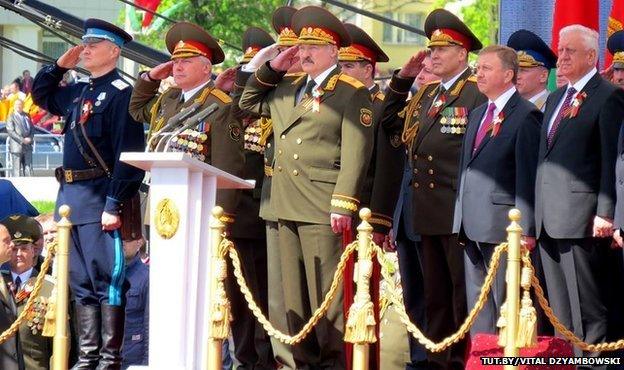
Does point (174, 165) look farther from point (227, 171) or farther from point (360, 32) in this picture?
point (360, 32)

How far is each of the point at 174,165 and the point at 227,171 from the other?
1164 mm

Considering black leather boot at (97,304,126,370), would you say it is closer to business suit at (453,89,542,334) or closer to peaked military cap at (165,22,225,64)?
peaked military cap at (165,22,225,64)

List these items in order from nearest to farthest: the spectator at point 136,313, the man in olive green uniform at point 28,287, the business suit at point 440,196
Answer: the business suit at point 440,196 → the man in olive green uniform at point 28,287 → the spectator at point 136,313

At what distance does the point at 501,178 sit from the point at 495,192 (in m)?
0.09

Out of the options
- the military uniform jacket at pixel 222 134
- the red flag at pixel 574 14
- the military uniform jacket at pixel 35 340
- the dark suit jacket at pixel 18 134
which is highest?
the dark suit jacket at pixel 18 134

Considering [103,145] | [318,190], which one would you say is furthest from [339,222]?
[103,145]

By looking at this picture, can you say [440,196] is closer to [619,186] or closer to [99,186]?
[619,186]

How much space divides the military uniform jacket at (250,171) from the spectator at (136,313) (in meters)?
1.35

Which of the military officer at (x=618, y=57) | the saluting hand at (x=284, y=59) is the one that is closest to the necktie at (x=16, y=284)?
the saluting hand at (x=284, y=59)

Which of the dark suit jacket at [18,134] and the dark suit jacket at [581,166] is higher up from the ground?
the dark suit jacket at [18,134]

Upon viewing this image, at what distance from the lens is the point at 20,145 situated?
2567 cm

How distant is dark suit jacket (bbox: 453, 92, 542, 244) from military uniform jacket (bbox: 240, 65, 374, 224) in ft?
2.04

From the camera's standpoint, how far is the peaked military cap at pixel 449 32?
9.60m

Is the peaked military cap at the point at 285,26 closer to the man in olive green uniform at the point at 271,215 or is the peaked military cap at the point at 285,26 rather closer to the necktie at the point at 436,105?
the man in olive green uniform at the point at 271,215
